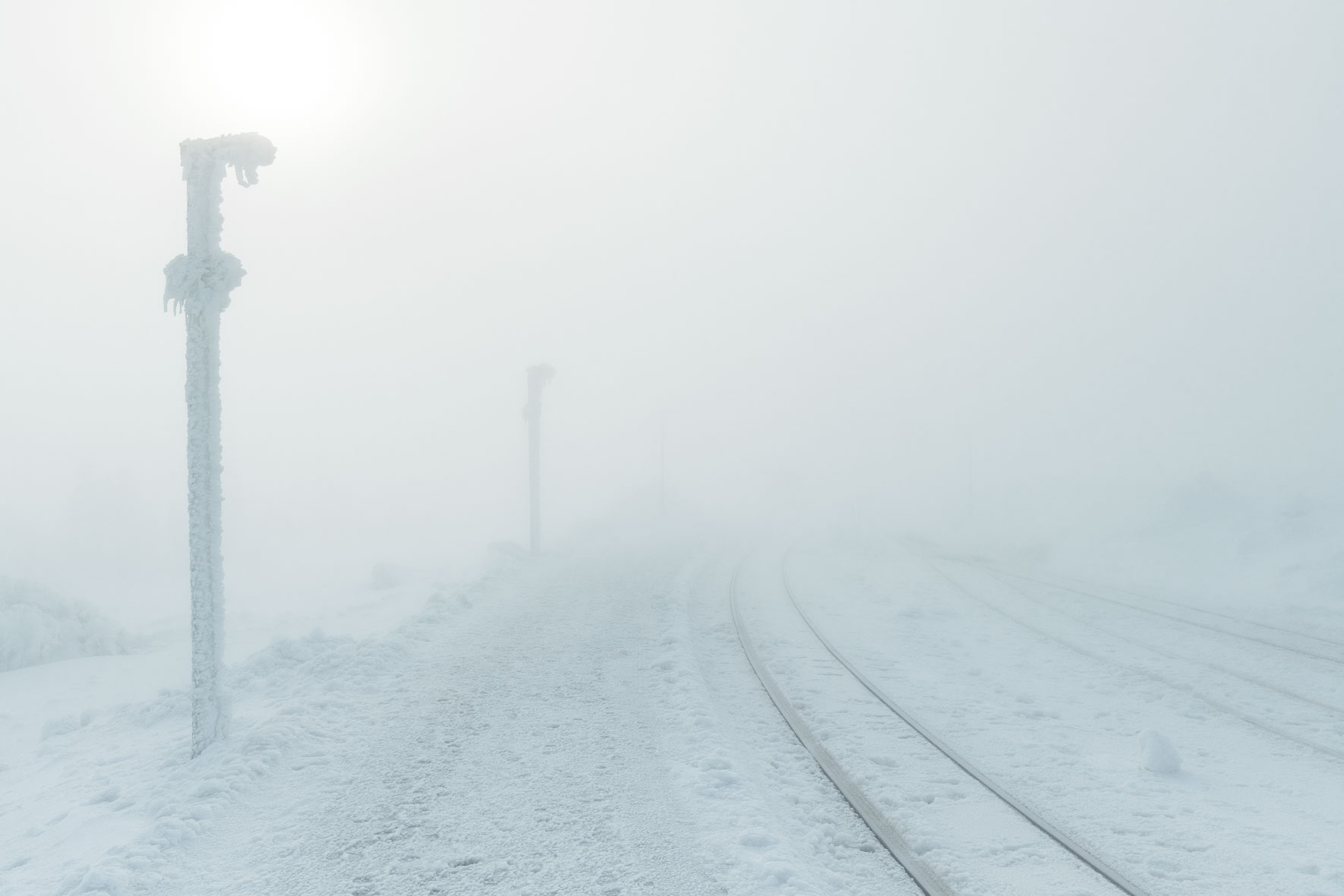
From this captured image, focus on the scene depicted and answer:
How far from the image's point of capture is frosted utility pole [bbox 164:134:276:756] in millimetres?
8336

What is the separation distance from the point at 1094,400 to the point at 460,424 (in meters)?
136

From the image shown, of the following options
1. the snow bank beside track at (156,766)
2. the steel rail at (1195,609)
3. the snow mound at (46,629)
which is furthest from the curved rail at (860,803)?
the snow mound at (46,629)

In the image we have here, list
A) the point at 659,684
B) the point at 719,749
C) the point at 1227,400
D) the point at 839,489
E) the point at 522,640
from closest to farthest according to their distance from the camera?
the point at 719,749 < the point at 659,684 < the point at 522,640 < the point at 1227,400 < the point at 839,489

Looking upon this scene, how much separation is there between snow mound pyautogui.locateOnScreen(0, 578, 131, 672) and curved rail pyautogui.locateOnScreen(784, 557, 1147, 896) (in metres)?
18.6

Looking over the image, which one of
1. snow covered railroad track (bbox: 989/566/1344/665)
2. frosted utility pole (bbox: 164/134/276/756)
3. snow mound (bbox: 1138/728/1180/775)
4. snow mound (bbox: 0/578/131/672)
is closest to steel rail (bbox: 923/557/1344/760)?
snow mound (bbox: 1138/728/1180/775)

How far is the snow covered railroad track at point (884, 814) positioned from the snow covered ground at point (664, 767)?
112 millimetres

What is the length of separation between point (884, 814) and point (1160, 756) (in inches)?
139

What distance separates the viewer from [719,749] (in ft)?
26.0

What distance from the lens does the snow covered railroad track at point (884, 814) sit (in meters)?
5.46

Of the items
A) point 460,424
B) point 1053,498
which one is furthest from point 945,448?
point 460,424

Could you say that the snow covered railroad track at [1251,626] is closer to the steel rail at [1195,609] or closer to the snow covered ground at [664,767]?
the steel rail at [1195,609]

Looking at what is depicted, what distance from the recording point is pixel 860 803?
6.71 m

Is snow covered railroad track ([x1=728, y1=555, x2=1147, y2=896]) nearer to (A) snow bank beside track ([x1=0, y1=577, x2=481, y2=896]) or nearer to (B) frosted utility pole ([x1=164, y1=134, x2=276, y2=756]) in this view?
(A) snow bank beside track ([x1=0, y1=577, x2=481, y2=896])

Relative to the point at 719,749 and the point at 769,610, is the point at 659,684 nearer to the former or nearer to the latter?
the point at 719,749
